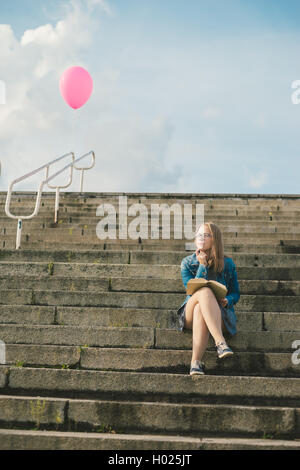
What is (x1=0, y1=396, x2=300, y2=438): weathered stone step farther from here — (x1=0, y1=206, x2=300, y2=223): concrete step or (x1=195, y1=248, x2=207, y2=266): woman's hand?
(x1=0, y1=206, x2=300, y2=223): concrete step

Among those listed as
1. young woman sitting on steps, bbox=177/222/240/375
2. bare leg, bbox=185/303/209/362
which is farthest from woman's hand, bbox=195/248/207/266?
bare leg, bbox=185/303/209/362

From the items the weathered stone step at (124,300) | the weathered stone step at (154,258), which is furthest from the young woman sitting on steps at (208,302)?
the weathered stone step at (154,258)

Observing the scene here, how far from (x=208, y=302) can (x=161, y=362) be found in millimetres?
579

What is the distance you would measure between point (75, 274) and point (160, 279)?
934 mm

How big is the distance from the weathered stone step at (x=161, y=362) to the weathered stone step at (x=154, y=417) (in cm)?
44

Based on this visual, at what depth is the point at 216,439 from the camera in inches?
109

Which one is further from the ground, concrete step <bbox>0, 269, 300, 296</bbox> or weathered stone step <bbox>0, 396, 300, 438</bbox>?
concrete step <bbox>0, 269, 300, 296</bbox>

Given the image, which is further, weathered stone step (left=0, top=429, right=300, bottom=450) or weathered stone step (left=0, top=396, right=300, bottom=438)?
weathered stone step (left=0, top=396, right=300, bottom=438)

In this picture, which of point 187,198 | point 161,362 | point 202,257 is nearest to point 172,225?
point 187,198

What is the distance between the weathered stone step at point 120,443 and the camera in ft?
8.73

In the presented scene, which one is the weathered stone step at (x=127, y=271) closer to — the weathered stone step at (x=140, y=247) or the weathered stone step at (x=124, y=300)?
the weathered stone step at (x=124, y=300)

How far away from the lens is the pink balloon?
851 centimetres
